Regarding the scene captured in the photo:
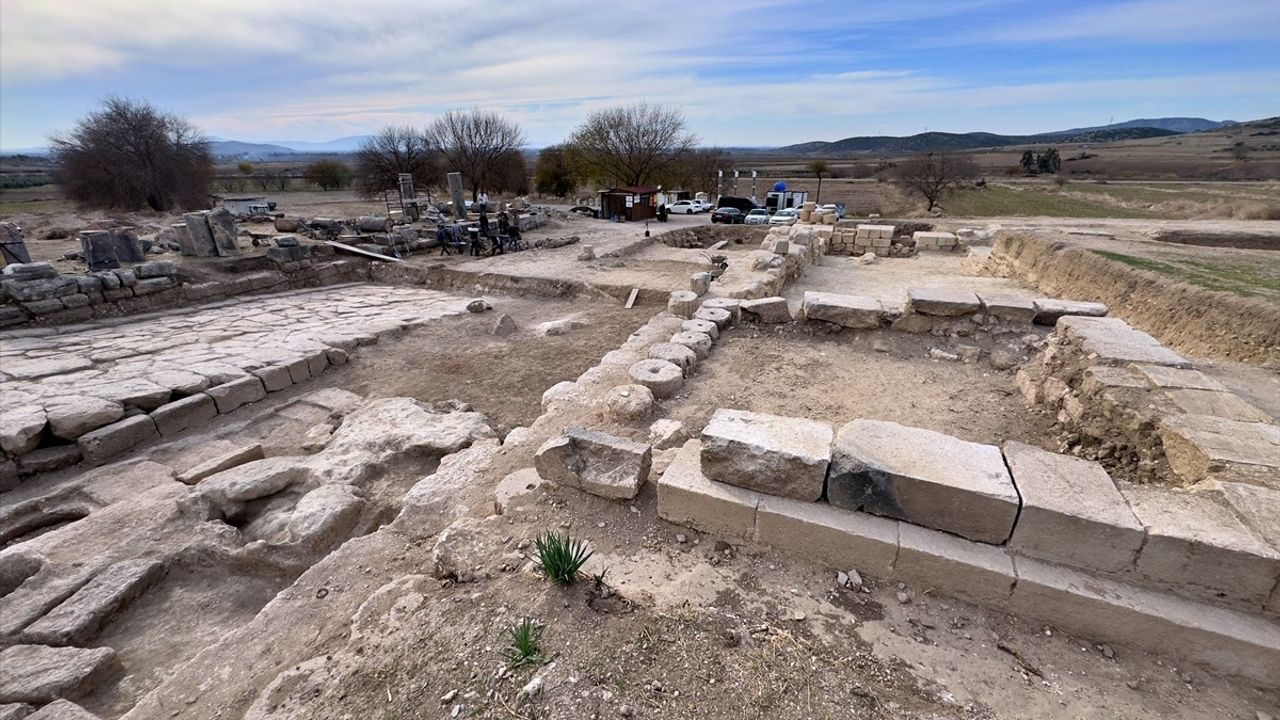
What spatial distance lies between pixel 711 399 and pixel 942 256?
1203 centimetres

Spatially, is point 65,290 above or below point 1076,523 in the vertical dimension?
above

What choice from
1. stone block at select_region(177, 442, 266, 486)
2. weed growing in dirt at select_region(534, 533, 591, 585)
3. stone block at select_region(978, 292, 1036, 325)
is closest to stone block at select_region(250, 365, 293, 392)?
stone block at select_region(177, 442, 266, 486)

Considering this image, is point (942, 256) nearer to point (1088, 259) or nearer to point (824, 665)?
point (1088, 259)

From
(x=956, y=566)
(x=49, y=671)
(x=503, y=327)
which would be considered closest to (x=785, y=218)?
(x=503, y=327)

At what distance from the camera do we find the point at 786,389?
5.03 m

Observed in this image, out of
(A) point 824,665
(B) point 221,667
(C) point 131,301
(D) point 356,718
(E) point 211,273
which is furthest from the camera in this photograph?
(E) point 211,273

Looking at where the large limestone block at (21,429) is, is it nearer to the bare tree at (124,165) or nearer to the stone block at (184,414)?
the stone block at (184,414)

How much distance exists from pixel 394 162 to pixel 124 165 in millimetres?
11977

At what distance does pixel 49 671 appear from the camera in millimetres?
2869

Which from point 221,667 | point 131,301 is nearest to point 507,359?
point 221,667

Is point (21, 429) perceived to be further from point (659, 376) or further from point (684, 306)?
point (684, 306)

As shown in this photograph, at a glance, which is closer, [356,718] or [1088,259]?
[356,718]

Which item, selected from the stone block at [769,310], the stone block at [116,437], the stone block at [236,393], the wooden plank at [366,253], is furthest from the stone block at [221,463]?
the wooden plank at [366,253]

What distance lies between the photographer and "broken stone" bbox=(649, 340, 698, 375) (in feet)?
17.6
